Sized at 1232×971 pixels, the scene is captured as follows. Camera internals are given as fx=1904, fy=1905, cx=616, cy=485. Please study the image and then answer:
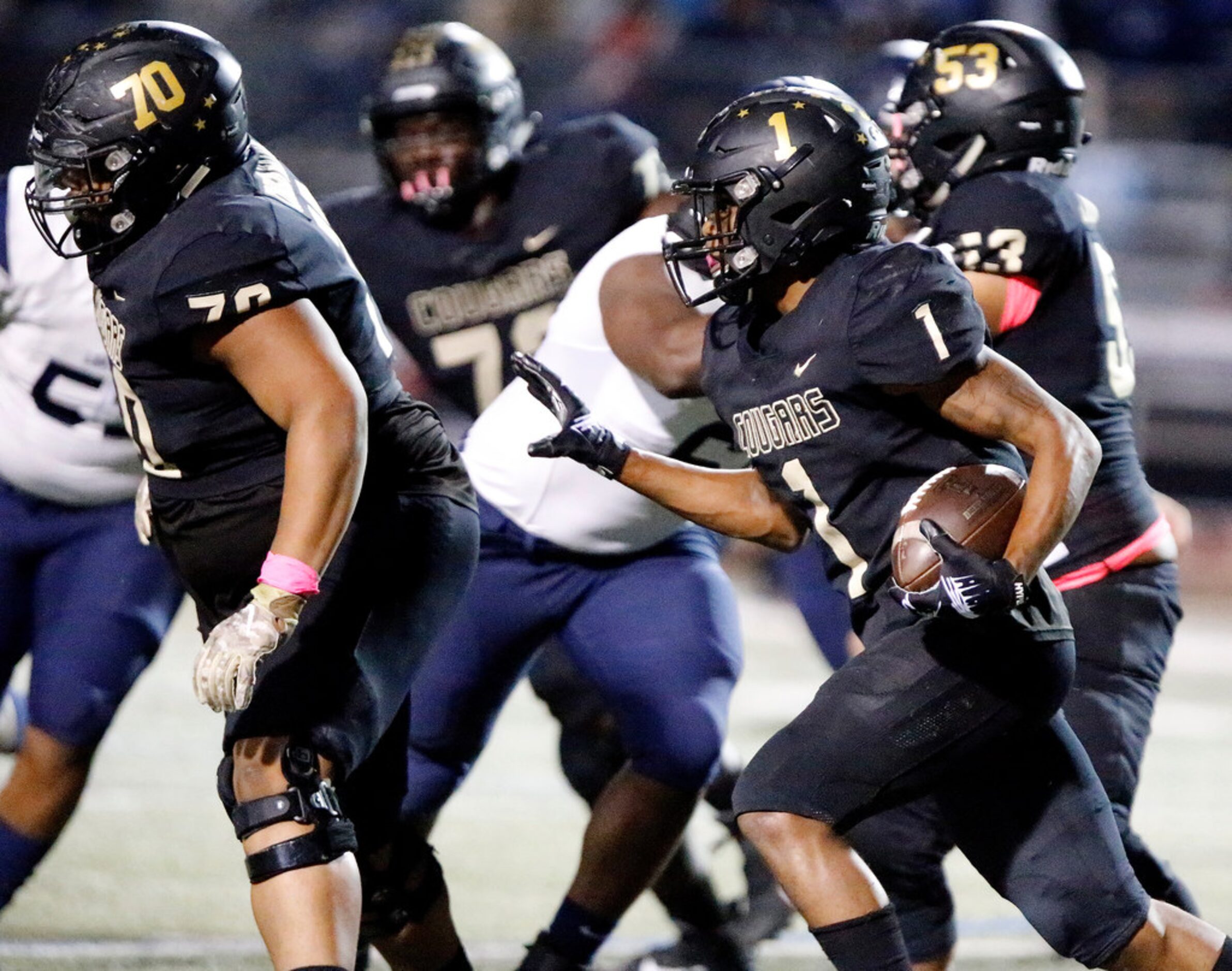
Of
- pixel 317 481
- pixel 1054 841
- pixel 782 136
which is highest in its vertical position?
pixel 782 136

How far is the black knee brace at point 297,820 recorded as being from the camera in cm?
265

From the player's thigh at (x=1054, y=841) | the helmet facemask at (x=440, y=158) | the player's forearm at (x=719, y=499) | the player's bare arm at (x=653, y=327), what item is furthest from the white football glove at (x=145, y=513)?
the player's thigh at (x=1054, y=841)

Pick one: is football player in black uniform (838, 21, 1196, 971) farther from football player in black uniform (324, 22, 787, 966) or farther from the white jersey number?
the white jersey number

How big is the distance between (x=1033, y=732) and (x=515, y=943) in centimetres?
156

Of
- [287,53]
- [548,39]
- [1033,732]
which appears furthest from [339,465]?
[548,39]

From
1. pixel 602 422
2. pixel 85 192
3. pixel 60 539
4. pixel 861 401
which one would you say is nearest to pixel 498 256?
pixel 602 422

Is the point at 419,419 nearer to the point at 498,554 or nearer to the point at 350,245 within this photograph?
the point at 498,554

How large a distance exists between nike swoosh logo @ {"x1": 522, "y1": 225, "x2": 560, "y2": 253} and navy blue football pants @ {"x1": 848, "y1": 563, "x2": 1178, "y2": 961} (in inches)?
60.0

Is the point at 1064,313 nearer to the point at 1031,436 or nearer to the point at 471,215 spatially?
the point at 1031,436

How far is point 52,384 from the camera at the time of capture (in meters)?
3.77

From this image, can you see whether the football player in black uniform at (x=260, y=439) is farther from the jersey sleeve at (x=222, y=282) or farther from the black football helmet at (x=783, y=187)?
the black football helmet at (x=783, y=187)

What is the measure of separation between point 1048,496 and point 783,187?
61cm

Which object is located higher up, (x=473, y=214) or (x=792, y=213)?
(x=792, y=213)

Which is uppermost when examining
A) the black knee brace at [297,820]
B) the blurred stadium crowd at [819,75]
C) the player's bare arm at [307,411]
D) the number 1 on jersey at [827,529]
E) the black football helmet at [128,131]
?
the black football helmet at [128,131]
